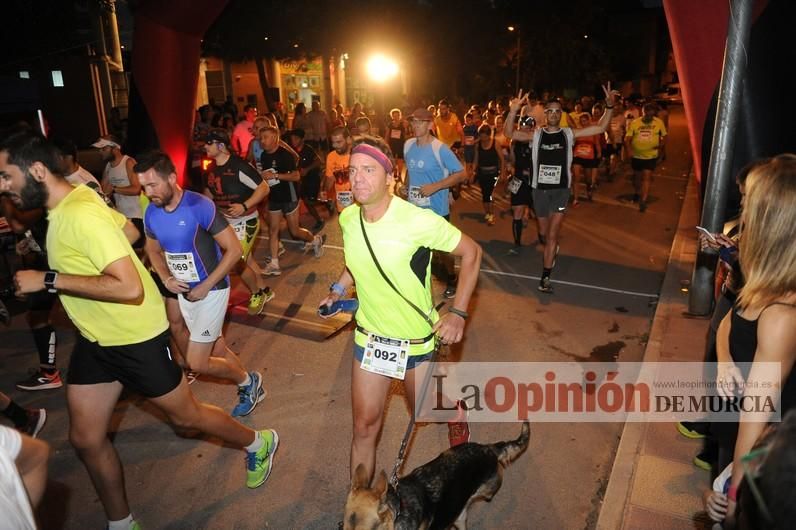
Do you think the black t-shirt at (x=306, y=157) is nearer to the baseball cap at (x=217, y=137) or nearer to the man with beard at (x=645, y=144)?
the baseball cap at (x=217, y=137)

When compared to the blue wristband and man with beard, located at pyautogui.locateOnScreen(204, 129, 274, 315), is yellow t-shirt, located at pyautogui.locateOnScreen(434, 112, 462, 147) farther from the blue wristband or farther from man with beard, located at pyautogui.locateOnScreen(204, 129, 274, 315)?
the blue wristband

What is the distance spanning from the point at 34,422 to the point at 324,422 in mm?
2282

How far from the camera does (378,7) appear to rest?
3039 cm

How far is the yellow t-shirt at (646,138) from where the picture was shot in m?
11.3

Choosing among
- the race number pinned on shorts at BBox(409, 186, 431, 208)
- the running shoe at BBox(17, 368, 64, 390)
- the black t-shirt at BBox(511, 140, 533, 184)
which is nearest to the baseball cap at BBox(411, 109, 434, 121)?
the race number pinned on shorts at BBox(409, 186, 431, 208)

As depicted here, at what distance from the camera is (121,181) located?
24.5ft

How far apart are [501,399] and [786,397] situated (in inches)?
111

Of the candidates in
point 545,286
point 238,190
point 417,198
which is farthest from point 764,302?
point 238,190

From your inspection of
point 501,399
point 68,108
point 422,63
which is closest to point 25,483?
point 501,399

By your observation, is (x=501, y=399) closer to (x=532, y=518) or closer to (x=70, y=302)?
(x=532, y=518)

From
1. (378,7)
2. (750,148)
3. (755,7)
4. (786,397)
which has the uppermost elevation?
(378,7)

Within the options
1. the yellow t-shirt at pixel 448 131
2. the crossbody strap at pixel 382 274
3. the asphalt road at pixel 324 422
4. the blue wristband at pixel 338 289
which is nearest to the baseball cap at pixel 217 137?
the asphalt road at pixel 324 422

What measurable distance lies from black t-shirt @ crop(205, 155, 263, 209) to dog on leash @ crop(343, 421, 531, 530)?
4.30 meters

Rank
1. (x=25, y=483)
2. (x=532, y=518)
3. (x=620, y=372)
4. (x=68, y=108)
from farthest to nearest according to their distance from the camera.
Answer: (x=68, y=108) < (x=620, y=372) < (x=532, y=518) < (x=25, y=483)
